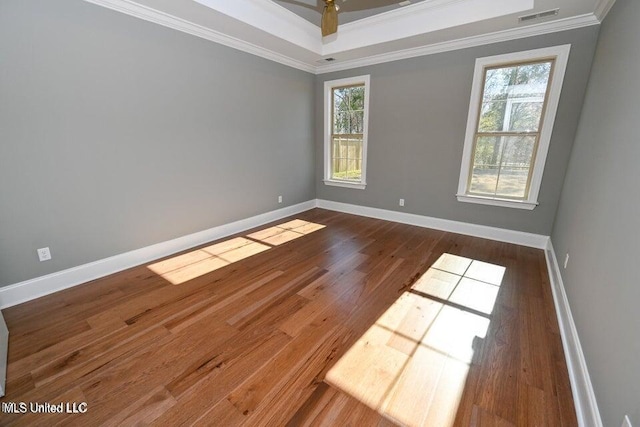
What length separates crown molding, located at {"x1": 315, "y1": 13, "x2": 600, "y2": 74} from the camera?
277cm

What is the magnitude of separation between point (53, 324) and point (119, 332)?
0.55 meters

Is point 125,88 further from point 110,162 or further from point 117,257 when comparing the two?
A: point 117,257

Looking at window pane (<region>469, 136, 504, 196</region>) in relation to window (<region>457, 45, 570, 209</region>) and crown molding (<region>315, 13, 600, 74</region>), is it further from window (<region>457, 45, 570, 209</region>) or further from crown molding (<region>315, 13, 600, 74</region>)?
crown molding (<region>315, 13, 600, 74</region>)

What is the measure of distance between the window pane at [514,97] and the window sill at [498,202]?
2.89 feet

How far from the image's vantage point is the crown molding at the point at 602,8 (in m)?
2.32

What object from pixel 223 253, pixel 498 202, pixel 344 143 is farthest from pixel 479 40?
pixel 223 253

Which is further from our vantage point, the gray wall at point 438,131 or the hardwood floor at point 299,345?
the gray wall at point 438,131

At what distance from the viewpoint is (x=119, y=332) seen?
6.26 ft

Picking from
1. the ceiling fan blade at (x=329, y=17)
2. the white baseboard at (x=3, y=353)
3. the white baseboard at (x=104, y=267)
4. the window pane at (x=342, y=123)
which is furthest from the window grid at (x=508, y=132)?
the white baseboard at (x=3, y=353)

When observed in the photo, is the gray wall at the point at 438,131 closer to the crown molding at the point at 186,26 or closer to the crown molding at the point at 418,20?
→ the crown molding at the point at 418,20

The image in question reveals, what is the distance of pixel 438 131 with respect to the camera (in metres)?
3.80

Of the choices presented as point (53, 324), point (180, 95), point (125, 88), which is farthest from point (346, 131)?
point (53, 324)

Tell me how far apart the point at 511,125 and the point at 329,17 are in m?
2.63

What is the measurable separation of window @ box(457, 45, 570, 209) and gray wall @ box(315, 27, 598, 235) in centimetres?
8
